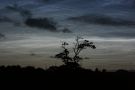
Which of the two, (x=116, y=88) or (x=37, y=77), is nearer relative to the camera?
(x=116, y=88)

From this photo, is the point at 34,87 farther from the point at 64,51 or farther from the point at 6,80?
the point at 64,51

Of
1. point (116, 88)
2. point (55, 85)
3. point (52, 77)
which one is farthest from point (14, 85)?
point (116, 88)

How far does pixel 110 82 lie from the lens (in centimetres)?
5188

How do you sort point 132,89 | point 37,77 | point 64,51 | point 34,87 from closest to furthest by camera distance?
point 34,87
point 132,89
point 37,77
point 64,51

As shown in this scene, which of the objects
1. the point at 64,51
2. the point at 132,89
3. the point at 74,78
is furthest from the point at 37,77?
the point at 64,51

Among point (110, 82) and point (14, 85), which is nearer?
point (14, 85)

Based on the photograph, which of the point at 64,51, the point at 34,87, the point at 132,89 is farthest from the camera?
the point at 64,51

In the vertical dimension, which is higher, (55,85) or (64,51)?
(64,51)

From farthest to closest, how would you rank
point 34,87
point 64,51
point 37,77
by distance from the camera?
point 64,51, point 37,77, point 34,87

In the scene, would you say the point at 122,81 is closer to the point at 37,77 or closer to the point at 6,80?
the point at 37,77

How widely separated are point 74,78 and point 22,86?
32.2 feet

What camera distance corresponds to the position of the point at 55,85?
152ft

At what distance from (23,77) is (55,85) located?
6967 mm

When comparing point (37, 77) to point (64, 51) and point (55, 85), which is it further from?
point (64, 51)
